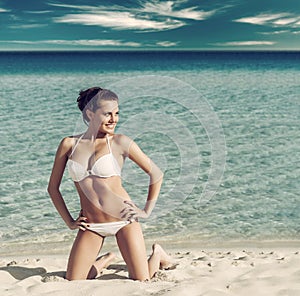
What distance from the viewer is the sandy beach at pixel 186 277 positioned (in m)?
4.33

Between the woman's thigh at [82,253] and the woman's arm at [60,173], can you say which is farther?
the woman's thigh at [82,253]

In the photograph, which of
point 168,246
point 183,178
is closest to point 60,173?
point 168,246

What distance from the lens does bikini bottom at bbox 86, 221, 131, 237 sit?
463 centimetres

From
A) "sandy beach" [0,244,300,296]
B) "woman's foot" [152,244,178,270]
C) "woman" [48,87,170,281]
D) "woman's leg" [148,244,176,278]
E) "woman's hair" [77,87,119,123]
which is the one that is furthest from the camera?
"woman's foot" [152,244,178,270]

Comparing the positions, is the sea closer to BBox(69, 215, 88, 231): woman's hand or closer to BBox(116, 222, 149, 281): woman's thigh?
BBox(69, 215, 88, 231): woman's hand

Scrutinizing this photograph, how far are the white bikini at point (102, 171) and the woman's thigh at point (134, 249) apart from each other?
6cm

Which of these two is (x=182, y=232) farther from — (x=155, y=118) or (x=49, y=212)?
(x=155, y=118)

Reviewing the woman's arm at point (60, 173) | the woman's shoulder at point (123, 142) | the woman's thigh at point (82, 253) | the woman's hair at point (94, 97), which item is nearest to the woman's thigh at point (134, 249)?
the woman's thigh at point (82, 253)

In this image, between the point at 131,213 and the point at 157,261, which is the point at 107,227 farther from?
the point at 157,261

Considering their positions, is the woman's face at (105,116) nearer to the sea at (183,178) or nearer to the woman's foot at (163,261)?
the sea at (183,178)

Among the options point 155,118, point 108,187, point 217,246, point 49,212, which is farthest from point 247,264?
point 155,118

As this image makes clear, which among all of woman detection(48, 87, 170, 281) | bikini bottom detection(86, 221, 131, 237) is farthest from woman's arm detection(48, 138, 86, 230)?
bikini bottom detection(86, 221, 131, 237)

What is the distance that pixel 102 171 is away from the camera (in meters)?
4.62

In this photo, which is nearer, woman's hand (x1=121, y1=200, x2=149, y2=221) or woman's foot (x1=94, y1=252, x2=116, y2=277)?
woman's hand (x1=121, y1=200, x2=149, y2=221)
